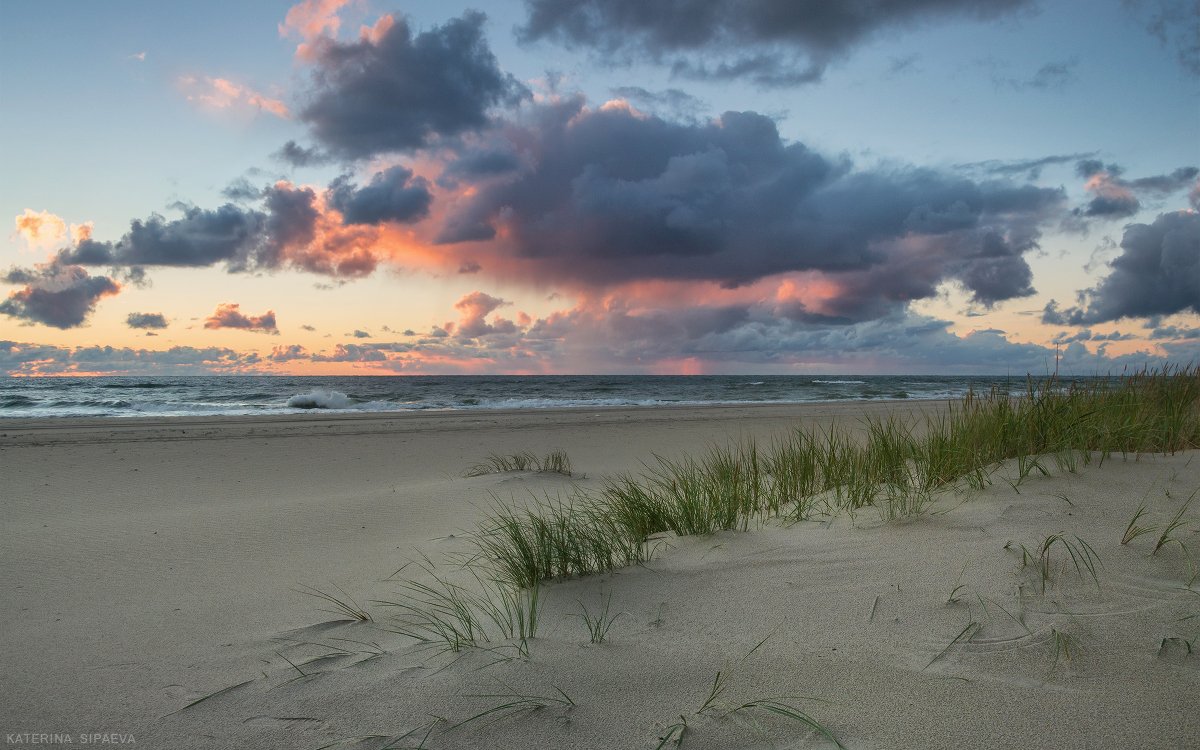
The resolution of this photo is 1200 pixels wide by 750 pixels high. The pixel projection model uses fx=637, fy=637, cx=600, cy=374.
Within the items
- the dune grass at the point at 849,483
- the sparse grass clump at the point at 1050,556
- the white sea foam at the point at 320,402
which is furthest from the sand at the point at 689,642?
the white sea foam at the point at 320,402

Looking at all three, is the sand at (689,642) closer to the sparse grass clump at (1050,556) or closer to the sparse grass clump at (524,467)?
the sparse grass clump at (1050,556)

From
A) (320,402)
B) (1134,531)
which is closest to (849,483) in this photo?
(1134,531)

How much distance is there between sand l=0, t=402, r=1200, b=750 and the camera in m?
1.85

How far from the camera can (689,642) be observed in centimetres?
233

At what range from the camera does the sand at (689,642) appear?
185 centimetres

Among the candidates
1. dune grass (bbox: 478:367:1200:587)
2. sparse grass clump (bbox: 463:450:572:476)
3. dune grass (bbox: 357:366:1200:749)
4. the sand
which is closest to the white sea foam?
sparse grass clump (bbox: 463:450:572:476)

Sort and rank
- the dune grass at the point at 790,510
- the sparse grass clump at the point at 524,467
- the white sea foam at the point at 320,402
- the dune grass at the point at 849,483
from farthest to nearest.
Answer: the white sea foam at the point at 320,402, the sparse grass clump at the point at 524,467, the dune grass at the point at 849,483, the dune grass at the point at 790,510

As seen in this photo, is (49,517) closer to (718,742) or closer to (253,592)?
(253,592)

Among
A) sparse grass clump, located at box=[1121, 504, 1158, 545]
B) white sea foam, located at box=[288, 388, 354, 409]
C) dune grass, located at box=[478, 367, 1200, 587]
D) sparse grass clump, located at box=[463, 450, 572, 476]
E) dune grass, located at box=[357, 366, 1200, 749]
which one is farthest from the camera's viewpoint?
white sea foam, located at box=[288, 388, 354, 409]

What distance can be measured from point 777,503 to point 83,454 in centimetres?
1141

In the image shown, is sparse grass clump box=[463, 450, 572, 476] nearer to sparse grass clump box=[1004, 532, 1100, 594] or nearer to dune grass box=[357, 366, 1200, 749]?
dune grass box=[357, 366, 1200, 749]

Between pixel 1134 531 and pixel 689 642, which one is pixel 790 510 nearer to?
pixel 1134 531

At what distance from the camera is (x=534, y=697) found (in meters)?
2.00

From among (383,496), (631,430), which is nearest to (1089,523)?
(383,496)
